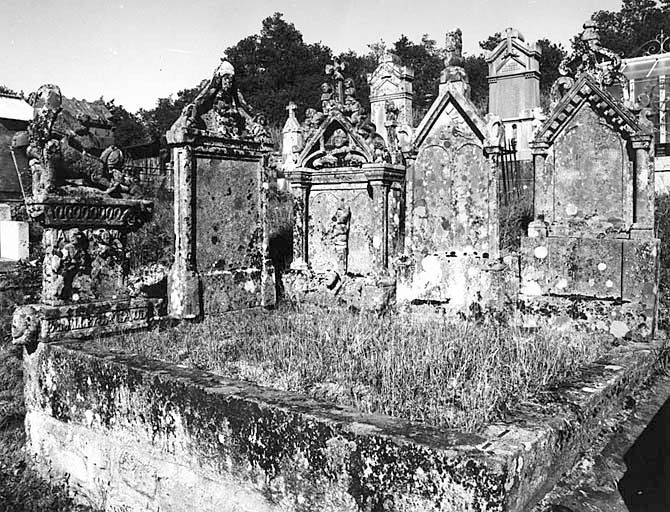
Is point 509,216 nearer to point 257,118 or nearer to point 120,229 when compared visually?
point 257,118

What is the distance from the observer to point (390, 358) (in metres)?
4.52

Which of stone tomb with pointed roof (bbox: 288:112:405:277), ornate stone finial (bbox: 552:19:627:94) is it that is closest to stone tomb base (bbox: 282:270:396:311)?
stone tomb with pointed roof (bbox: 288:112:405:277)

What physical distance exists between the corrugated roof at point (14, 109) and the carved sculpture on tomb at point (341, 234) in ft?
42.3

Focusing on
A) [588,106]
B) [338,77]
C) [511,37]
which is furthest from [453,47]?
[511,37]

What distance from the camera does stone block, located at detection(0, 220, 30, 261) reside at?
1070cm

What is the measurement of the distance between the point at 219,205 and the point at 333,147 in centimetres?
220

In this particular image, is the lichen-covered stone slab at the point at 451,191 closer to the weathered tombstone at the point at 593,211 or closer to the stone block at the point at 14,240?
the weathered tombstone at the point at 593,211

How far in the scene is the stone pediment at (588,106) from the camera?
6.49m

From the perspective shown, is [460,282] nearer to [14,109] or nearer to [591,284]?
[591,284]

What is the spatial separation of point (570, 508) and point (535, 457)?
46 centimetres

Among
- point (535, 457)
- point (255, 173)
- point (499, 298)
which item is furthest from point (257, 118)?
point (535, 457)

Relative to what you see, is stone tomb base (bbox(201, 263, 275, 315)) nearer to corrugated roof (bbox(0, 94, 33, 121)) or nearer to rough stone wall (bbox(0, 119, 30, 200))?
rough stone wall (bbox(0, 119, 30, 200))

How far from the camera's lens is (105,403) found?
4.39m

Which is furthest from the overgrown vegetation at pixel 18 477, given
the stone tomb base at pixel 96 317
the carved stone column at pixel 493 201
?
the carved stone column at pixel 493 201
